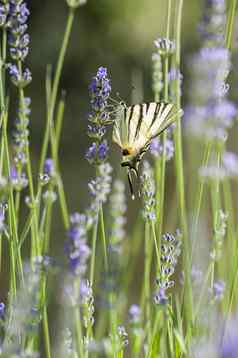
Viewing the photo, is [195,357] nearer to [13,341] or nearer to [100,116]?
[13,341]

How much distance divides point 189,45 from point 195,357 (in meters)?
3.19

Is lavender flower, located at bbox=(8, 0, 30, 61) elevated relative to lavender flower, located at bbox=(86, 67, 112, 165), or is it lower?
elevated

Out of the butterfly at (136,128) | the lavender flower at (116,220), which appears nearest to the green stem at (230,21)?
the butterfly at (136,128)

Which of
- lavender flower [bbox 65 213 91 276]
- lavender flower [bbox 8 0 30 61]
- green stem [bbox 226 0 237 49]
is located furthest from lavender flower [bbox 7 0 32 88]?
lavender flower [bbox 65 213 91 276]

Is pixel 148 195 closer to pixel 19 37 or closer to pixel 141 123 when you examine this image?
pixel 141 123

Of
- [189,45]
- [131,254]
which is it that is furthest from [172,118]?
[189,45]

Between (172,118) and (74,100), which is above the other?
(74,100)

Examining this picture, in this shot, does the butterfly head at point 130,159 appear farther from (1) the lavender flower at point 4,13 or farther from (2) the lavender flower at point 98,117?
(1) the lavender flower at point 4,13

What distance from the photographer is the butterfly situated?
115cm

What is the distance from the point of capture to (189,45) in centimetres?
398

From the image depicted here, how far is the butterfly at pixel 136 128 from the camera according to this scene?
1.15 metres

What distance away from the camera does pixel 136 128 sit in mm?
1191

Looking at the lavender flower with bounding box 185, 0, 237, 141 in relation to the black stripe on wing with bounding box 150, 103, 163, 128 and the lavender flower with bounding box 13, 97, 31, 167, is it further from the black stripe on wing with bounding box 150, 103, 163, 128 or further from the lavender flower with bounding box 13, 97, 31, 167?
the lavender flower with bounding box 13, 97, 31, 167

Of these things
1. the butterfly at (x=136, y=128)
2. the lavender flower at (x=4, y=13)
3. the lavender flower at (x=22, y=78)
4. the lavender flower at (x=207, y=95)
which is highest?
the lavender flower at (x=4, y=13)
